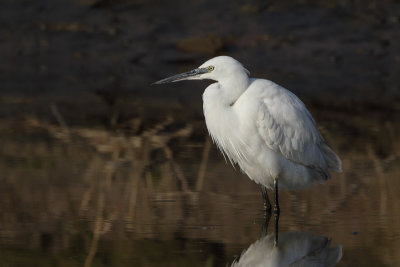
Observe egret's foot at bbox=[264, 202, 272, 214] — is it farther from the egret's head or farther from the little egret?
the egret's head

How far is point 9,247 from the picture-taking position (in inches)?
165

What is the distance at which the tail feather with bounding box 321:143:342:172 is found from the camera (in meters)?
5.44

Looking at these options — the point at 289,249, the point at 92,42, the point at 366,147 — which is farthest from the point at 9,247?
the point at 92,42

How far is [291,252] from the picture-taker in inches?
164

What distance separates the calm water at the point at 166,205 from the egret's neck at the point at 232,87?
68 centimetres

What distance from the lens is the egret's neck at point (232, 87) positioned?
512 cm

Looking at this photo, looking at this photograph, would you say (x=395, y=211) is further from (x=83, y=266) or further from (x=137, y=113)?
(x=137, y=113)

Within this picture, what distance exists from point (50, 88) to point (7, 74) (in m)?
1.33

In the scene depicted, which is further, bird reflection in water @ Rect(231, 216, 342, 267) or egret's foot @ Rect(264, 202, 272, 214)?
egret's foot @ Rect(264, 202, 272, 214)

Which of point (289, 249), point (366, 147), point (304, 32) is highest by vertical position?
point (289, 249)

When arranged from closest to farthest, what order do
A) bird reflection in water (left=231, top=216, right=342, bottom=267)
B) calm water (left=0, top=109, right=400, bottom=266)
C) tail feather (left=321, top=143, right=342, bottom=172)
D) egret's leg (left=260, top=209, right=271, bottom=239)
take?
bird reflection in water (left=231, top=216, right=342, bottom=267), calm water (left=0, top=109, right=400, bottom=266), egret's leg (left=260, top=209, right=271, bottom=239), tail feather (left=321, top=143, right=342, bottom=172)

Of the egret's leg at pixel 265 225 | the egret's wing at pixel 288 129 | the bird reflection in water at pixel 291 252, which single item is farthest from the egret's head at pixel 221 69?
the bird reflection in water at pixel 291 252

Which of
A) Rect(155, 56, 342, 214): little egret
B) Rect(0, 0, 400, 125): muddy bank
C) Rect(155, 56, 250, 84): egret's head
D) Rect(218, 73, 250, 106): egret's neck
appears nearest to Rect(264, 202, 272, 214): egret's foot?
Rect(155, 56, 342, 214): little egret

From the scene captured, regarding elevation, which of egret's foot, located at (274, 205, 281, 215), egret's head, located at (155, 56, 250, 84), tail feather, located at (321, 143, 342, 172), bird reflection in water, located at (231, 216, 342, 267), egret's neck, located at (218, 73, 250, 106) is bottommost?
egret's foot, located at (274, 205, 281, 215)
